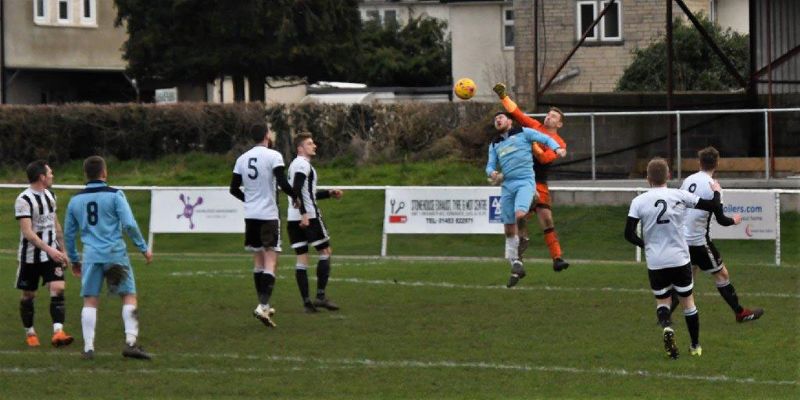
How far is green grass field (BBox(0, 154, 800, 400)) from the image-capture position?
12250 millimetres

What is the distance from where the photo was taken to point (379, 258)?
25.4m

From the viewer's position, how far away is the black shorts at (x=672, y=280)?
521 inches

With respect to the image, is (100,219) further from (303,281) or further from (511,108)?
(511,108)

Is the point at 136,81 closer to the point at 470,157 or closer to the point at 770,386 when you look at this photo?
the point at 470,157

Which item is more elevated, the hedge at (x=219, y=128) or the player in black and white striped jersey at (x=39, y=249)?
the hedge at (x=219, y=128)

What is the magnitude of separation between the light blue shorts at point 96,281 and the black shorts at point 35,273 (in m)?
1.25

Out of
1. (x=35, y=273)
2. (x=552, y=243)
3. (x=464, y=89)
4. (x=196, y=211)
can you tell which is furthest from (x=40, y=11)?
(x=35, y=273)

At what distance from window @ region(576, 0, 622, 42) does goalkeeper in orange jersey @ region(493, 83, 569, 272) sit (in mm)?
28216

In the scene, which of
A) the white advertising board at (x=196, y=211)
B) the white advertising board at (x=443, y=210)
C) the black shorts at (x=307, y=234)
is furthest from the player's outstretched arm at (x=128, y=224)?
the white advertising board at (x=196, y=211)

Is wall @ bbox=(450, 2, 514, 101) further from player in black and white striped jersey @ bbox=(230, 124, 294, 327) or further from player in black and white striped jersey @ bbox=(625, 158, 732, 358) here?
player in black and white striped jersey @ bbox=(625, 158, 732, 358)

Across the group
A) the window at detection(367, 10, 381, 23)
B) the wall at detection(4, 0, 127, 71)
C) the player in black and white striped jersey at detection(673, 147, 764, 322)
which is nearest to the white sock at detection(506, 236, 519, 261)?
the player in black and white striped jersey at detection(673, 147, 764, 322)

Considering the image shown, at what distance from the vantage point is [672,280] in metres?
13.3

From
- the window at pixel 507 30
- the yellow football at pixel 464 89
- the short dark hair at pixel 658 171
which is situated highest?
the window at pixel 507 30

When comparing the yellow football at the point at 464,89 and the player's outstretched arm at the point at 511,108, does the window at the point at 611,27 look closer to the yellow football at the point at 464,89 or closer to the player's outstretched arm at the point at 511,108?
the yellow football at the point at 464,89
